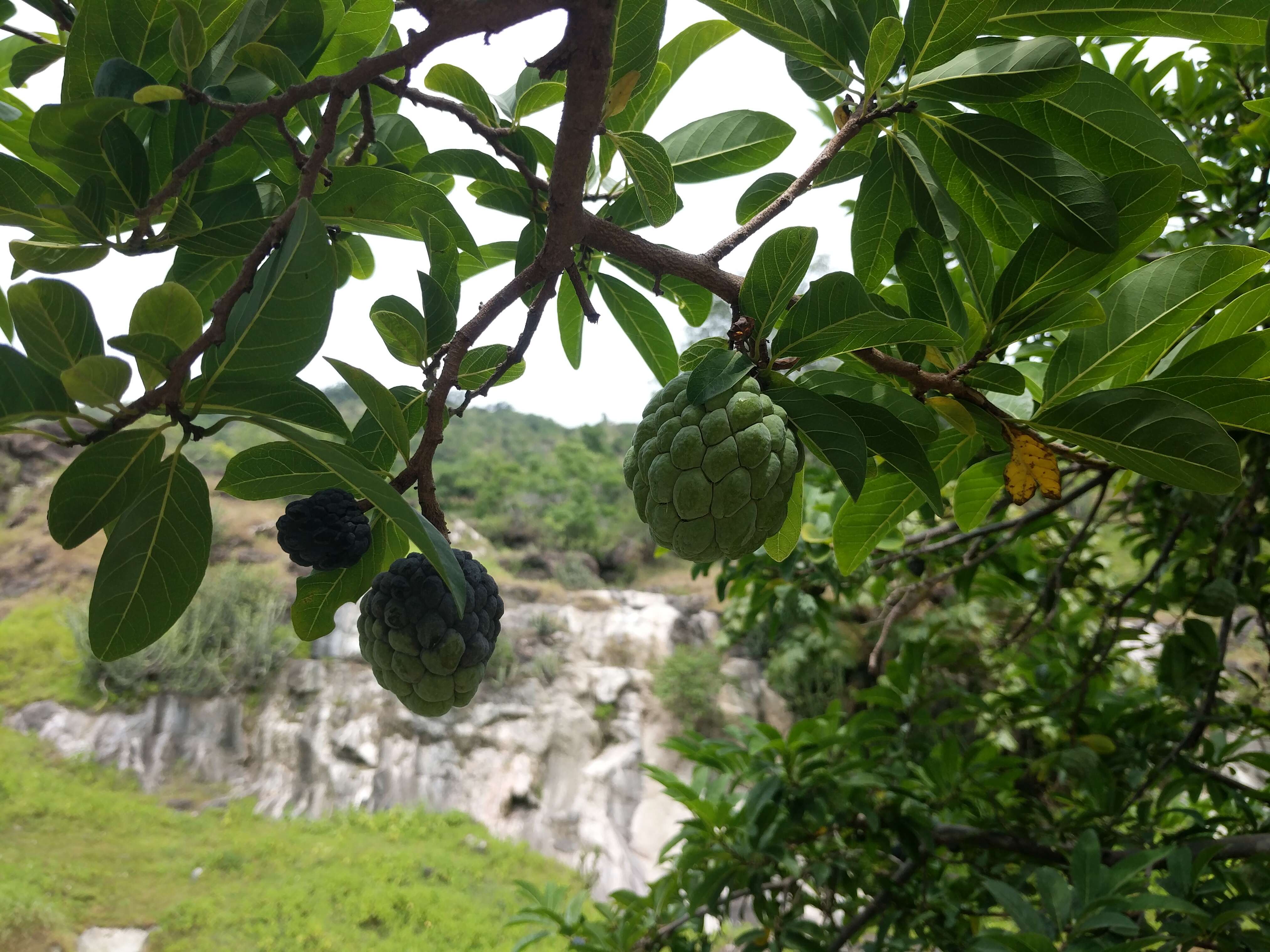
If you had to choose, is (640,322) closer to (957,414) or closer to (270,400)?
(957,414)

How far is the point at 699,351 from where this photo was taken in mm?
793

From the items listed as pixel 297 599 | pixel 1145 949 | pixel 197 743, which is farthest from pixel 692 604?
pixel 297 599

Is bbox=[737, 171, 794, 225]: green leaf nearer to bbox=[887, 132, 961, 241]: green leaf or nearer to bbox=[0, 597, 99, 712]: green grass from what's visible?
bbox=[887, 132, 961, 241]: green leaf

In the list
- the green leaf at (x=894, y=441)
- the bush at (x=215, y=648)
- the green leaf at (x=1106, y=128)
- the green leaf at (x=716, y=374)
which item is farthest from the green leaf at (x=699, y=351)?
the bush at (x=215, y=648)

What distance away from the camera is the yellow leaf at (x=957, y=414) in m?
0.71

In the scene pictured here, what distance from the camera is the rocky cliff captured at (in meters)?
5.46

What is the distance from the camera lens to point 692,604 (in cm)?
856

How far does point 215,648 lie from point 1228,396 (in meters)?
7.12

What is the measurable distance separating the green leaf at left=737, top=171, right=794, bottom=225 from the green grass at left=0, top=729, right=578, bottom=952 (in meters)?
4.36

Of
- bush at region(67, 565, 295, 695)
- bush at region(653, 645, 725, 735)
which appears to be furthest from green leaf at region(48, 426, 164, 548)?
bush at region(653, 645, 725, 735)

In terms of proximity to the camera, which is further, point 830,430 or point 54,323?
point 830,430

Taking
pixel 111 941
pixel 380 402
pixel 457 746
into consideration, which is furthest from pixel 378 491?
pixel 457 746

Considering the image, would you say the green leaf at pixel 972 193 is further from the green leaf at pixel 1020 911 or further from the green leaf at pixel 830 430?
the green leaf at pixel 1020 911

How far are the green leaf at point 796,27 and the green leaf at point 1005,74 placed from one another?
9cm
